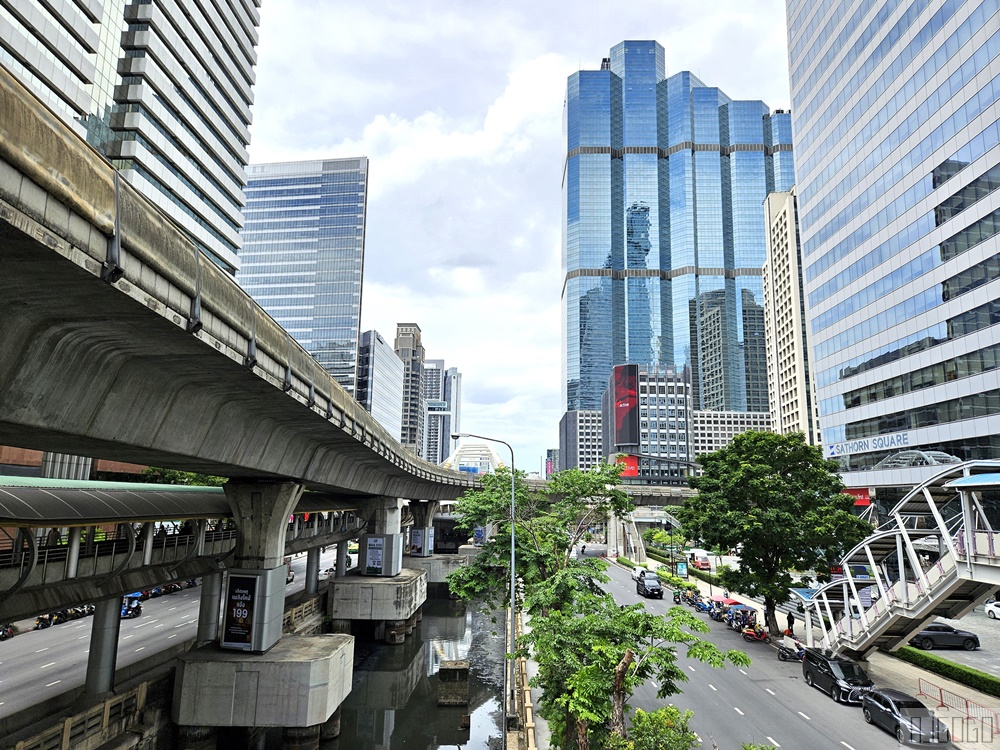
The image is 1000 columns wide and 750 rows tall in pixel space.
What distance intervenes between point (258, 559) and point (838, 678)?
79.1 ft

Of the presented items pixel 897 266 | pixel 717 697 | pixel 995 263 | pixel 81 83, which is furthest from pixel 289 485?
pixel 81 83

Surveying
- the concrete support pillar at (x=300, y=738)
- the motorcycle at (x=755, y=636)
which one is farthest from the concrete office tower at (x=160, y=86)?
the motorcycle at (x=755, y=636)

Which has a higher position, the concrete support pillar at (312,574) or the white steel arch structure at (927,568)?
the white steel arch structure at (927,568)

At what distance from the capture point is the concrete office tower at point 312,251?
152375 millimetres

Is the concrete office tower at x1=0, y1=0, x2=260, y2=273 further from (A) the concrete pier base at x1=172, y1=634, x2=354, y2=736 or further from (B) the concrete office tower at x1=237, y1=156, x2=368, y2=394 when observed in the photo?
(B) the concrete office tower at x1=237, y1=156, x2=368, y2=394

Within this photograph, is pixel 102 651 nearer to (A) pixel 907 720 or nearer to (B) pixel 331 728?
(B) pixel 331 728

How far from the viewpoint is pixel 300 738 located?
2414 cm

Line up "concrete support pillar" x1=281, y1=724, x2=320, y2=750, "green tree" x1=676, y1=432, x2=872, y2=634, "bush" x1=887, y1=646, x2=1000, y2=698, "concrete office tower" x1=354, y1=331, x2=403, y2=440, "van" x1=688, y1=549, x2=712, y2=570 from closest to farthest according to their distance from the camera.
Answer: "concrete support pillar" x1=281, y1=724, x2=320, y2=750 → "bush" x1=887, y1=646, x2=1000, y2=698 → "green tree" x1=676, y1=432, x2=872, y2=634 → "van" x1=688, y1=549, x2=712, y2=570 → "concrete office tower" x1=354, y1=331, x2=403, y2=440

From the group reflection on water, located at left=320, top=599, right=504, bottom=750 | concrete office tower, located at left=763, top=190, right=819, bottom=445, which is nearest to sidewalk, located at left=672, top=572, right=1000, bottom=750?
reflection on water, located at left=320, top=599, right=504, bottom=750

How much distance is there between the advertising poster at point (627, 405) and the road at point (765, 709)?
457 ft

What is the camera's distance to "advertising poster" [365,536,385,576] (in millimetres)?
49625

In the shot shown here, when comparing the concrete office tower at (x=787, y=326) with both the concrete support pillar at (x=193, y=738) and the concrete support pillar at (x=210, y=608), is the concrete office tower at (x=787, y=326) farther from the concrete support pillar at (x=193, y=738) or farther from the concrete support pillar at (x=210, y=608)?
the concrete support pillar at (x=193, y=738)

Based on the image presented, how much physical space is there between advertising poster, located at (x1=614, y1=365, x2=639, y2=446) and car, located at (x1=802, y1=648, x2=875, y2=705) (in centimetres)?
14194

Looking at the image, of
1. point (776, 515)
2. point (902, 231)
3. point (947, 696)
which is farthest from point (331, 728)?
point (902, 231)
